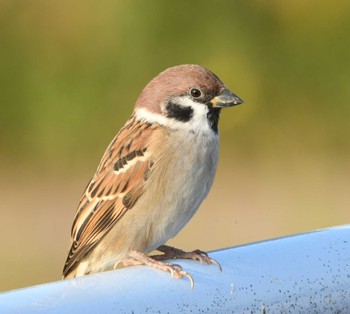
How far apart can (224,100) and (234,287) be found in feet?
4.27

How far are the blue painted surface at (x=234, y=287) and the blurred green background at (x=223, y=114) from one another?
4232mm

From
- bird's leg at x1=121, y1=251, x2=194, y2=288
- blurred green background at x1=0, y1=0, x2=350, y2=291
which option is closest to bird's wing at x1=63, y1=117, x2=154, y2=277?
bird's leg at x1=121, y1=251, x2=194, y2=288

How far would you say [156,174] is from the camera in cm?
390

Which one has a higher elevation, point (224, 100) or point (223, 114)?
point (224, 100)

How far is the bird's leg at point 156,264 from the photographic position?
2.81m

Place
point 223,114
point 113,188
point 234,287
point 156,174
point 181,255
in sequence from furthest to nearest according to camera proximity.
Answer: point 223,114
point 113,188
point 156,174
point 181,255
point 234,287

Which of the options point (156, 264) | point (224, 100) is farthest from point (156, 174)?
point (156, 264)

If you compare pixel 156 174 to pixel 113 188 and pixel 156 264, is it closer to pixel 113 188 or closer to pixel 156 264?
pixel 113 188

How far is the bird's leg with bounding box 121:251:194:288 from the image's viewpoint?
9.22 feet

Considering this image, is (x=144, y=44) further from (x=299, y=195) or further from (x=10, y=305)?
(x=10, y=305)

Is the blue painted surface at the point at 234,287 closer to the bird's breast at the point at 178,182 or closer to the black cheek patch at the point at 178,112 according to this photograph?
the bird's breast at the point at 178,182

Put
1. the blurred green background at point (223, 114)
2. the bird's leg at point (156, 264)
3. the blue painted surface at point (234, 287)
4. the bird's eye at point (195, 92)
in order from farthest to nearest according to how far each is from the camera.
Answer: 1. the blurred green background at point (223, 114)
2. the bird's eye at point (195, 92)
3. the bird's leg at point (156, 264)
4. the blue painted surface at point (234, 287)

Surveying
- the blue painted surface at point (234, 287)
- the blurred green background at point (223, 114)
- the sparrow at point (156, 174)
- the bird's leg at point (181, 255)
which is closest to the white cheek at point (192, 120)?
the sparrow at point (156, 174)

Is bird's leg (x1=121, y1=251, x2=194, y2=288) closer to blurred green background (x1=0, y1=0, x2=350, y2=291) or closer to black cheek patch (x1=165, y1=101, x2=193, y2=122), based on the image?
black cheek patch (x1=165, y1=101, x2=193, y2=122)
